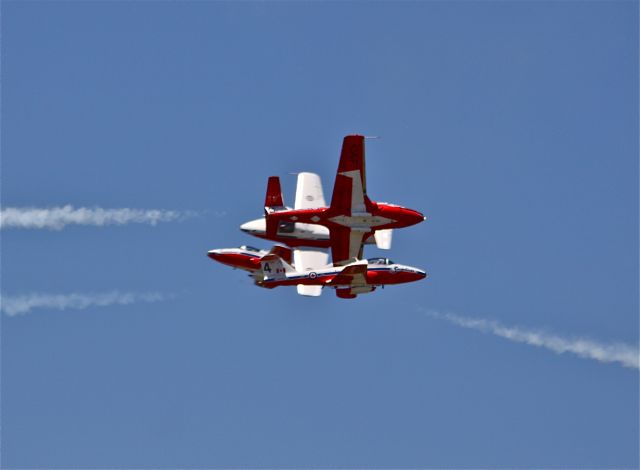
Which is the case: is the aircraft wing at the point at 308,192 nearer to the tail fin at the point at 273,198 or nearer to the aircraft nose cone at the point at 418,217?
the tail fin at the point at 273,198

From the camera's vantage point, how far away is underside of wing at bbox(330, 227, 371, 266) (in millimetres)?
105125

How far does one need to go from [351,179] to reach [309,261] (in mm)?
9863

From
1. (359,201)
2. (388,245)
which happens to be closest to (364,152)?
(359,201)

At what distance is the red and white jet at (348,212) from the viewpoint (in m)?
101

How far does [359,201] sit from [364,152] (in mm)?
3271

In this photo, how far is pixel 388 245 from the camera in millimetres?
108562

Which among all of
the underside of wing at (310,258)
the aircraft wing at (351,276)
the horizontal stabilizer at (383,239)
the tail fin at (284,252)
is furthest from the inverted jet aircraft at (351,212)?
the underside of wing at (310,258)

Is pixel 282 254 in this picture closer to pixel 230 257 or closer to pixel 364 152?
pixel 230 257

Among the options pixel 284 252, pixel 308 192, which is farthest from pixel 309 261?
pixel 308 192

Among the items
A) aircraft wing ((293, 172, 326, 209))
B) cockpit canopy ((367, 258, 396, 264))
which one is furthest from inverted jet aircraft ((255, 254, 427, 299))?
aircraft wing ((293, 172, 326, 209))

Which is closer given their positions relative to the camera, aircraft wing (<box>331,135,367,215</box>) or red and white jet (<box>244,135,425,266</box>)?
aircraft wing (<box>331,135,367,215</box>)

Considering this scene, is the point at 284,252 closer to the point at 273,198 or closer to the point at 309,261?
the point at 309,261

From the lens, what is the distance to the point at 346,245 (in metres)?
106

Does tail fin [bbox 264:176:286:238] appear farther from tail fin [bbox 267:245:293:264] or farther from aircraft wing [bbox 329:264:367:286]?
aircraft wing [bbox 329:264:367:286]
